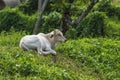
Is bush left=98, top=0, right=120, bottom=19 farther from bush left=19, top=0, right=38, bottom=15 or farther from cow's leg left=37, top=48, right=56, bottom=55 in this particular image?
cow's leg left=37, top=48, right=56, bottom=55

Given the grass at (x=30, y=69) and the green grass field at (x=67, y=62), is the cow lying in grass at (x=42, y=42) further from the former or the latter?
the grass at (x=30, y=69)

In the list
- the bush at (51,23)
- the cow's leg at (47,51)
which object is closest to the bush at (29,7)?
the bush at (51,23)

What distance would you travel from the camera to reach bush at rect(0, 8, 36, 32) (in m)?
16.0

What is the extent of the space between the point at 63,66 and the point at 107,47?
2796 millimetres

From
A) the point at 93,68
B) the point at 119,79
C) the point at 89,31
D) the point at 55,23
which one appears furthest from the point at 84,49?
the point at 55,23

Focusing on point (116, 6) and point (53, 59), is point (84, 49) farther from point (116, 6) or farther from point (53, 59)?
point (116, 6)

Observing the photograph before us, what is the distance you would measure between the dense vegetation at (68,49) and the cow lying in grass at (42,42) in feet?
0.62

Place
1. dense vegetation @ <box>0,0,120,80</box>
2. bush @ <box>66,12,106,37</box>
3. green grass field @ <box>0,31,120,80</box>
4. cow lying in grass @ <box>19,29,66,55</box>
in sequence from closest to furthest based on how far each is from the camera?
green grass field @ <box>0,31,120,80</box>, dense vegetation @ <box>0,0,120,80</box>, cow lying in grass @ <box>19,29,66,55</box>, bush @ <box>66,12,106,37</box>

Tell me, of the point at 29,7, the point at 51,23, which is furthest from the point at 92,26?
the point at 29,7

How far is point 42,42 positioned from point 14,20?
678cm

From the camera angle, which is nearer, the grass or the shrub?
the grass

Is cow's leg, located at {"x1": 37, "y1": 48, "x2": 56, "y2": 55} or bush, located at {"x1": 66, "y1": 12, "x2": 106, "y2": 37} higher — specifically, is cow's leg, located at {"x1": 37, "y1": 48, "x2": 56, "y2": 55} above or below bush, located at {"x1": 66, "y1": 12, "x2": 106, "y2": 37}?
above

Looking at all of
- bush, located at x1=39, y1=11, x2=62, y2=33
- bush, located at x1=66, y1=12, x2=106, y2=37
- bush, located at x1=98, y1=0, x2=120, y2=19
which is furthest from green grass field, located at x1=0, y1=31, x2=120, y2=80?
bush, located at x1=98, y1=0, x2=120, y2=19

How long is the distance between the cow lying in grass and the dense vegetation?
19cm
